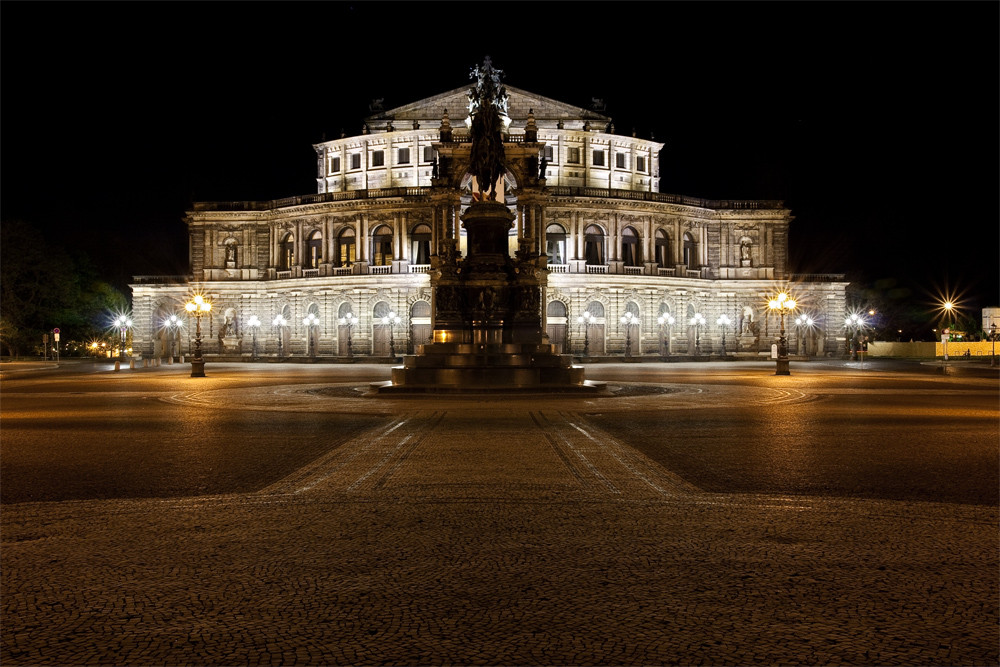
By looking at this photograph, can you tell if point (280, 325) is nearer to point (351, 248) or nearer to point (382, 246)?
point (351, 248)

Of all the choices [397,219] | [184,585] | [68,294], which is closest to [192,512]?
[184,585]

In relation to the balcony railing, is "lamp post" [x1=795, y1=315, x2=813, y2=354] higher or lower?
lower

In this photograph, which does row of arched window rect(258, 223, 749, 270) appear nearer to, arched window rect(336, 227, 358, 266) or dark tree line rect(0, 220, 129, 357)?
arched window rect(336, 227, 358, 266)

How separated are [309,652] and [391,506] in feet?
13.7

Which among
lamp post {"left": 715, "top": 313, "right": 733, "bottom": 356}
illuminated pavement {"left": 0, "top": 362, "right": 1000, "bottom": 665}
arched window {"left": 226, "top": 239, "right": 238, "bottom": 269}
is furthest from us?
arched window {"left": 226, "top": 239, "right": 238, "bottom": 269}

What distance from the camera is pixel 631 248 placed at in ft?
265

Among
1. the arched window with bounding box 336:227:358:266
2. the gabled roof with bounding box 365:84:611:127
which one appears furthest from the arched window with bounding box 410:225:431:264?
the gabled roof with bounding box 365:84:611:127

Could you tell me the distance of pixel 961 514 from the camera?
8.60 meters

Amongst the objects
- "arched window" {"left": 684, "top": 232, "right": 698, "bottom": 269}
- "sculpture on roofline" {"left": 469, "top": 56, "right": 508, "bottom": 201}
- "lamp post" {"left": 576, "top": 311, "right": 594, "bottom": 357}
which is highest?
"arched window" {"left": 684, "top": 232, "right": 698, "bottom": 269}

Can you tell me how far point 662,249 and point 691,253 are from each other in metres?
4.09

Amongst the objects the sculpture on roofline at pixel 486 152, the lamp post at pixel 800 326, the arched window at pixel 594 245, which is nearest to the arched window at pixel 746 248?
the lamp post at pixel 800 326

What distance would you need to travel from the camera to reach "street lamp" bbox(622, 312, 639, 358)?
77.4m

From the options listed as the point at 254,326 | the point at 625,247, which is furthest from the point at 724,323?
the point at 254,326

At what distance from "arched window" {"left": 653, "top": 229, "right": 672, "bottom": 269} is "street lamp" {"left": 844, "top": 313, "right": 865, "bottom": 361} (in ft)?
59.1
